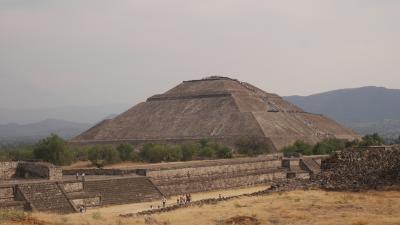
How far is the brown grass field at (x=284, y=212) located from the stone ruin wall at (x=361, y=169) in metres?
1.26

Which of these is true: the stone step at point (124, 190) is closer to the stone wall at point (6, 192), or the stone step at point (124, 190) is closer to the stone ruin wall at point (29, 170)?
the stone ruin wall at point (29, 170)

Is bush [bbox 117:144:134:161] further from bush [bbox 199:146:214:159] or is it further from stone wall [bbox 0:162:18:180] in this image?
stone wall [bbox 0:162:18:180]

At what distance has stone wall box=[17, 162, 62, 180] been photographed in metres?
34.8

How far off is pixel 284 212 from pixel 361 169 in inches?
324

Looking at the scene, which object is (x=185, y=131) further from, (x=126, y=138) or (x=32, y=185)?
(x=32, y=185)

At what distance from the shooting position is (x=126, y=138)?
88062mm

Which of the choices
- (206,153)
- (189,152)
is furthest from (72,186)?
(206,153)

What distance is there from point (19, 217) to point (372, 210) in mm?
12352

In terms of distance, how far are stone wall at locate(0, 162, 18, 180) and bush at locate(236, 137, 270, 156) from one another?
110 ft

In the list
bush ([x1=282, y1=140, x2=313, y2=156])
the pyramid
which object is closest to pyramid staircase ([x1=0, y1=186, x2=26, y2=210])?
bush ([x1=282, y1=140, x2=313, y2=156])

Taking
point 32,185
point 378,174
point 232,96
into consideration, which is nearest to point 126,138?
point 232,96

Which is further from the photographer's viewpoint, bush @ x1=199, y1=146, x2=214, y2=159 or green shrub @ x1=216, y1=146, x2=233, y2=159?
green shrub @ x1=216, y1=146, x2=233, y2=159

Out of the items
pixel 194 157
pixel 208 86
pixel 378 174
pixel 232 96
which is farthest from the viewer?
pixel 208 86

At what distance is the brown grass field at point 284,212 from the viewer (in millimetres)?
19422
